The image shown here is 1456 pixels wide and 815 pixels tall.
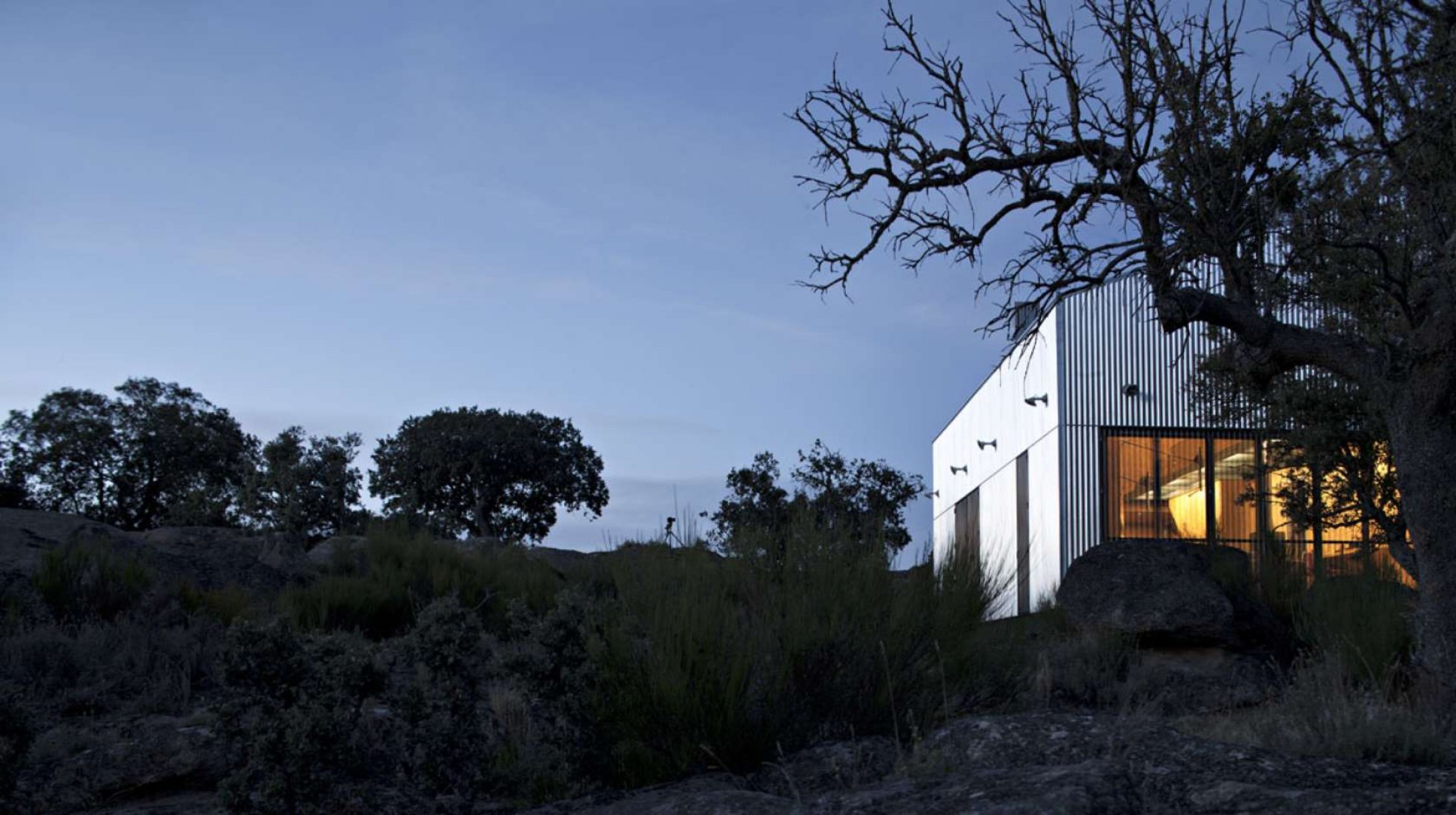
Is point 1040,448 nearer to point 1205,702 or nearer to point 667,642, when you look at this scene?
point 1205,702

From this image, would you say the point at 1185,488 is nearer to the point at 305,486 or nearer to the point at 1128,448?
the point at 1128,448

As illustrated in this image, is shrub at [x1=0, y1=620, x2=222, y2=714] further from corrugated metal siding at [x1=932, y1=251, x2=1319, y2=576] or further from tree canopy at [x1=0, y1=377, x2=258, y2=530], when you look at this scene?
tree canopy at [x1=0, y1=377, x2=258, y2=530]

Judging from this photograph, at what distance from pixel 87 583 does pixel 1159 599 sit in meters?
9.35

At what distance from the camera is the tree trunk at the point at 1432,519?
6574mm

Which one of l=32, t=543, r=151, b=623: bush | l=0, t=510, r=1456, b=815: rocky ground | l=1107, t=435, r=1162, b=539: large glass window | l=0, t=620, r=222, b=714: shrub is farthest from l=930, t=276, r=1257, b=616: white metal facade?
l=0, t=620, r=222, b=714: shrub

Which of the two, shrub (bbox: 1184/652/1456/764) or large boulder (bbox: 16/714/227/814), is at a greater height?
shrub (bbox: 1184/652/1456/764)

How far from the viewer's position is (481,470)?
39.8m

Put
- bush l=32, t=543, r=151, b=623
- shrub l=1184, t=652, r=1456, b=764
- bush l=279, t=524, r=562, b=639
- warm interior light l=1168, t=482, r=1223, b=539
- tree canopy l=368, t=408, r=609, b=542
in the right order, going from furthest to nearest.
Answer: tree canopy l=368, t=408, r=609, b=542 → warm interior light l=1168, t=482, r=1223, b=539 → bush l=279, t=524, r=562, b=639 → bush l=32, t=543, r=151, b=623 → shrub l=1184, t=652, r=1456, b=764

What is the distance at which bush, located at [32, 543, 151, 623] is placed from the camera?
9.33 metres

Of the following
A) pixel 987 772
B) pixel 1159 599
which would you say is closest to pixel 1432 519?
pixel 1159 599

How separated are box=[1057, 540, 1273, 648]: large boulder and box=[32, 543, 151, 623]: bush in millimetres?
8480

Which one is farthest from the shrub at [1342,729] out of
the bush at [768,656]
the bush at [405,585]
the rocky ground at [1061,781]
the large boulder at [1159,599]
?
the bush at [405,585]

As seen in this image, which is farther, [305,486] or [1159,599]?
[305,486]

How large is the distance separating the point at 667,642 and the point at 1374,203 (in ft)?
28.5
